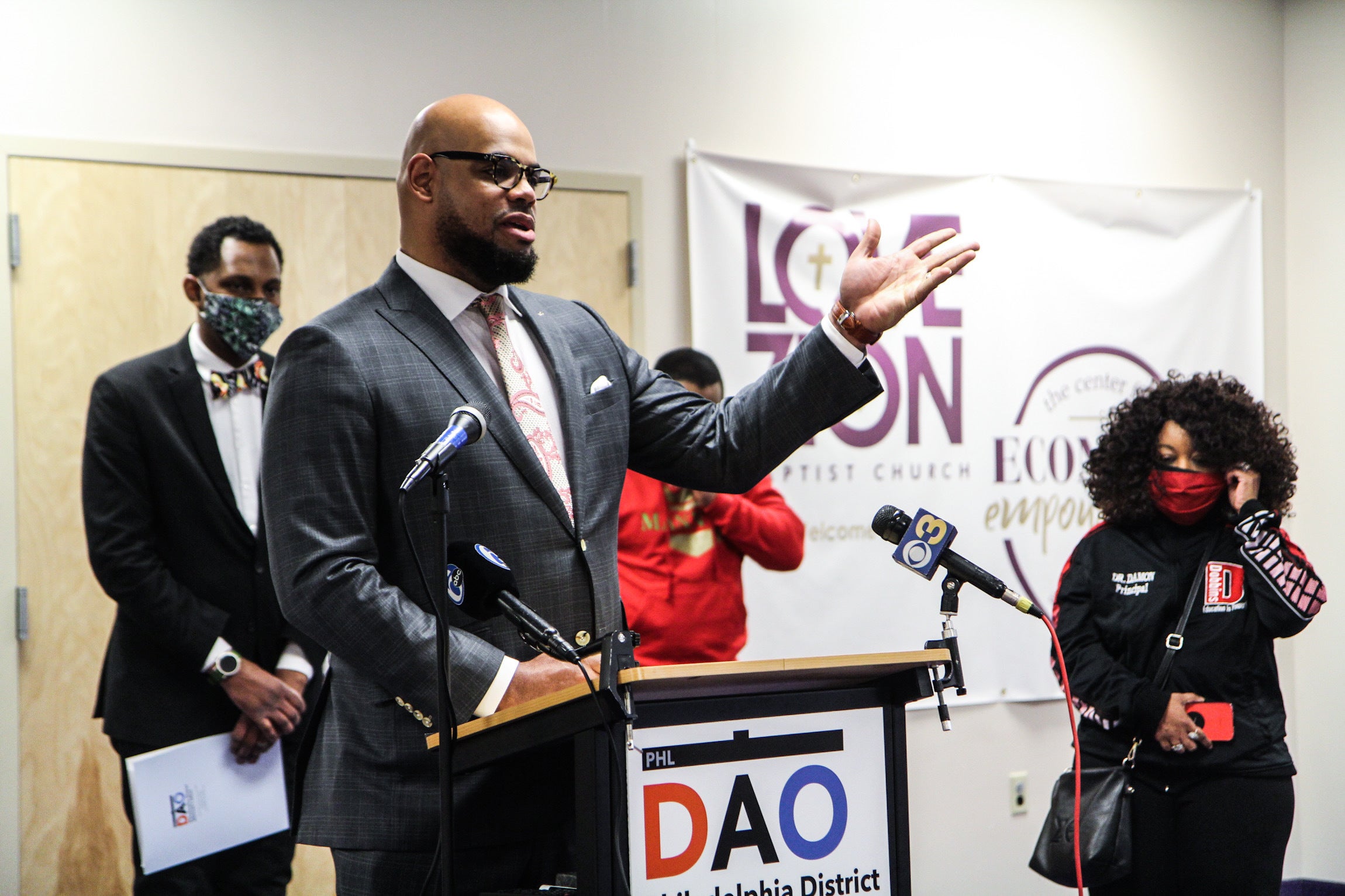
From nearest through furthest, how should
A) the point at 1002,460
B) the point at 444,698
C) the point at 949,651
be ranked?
the point at 444,698, the point at 949,651, the point at 1002,460

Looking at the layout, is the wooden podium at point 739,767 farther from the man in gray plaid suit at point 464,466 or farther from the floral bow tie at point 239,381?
the floral bow tie at point 239,381

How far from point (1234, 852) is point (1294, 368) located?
2.89 meters

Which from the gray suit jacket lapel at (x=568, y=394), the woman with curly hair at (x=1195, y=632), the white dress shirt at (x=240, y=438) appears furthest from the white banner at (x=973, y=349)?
the gray suit jacket lapel at (x=568, y=394)

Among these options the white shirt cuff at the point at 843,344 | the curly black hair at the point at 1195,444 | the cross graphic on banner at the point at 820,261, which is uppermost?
the cross graphic on banner at the point at 820,261

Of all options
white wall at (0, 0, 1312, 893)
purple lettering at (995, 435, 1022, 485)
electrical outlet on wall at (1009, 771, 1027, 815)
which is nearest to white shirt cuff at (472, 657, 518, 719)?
white wall at (0, 0, 1312, 893)

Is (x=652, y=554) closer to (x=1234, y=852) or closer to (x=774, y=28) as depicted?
Answer: (x=1234, y=852)

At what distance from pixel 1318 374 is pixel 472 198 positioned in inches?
171

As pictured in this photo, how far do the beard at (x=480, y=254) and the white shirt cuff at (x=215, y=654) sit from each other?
148 centimetres

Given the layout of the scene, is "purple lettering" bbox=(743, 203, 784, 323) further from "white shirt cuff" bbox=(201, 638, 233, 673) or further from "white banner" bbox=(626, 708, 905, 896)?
"white banner" bbox=(626, 708, 905, 896)

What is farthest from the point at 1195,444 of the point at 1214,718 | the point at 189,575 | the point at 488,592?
the point at 189,575

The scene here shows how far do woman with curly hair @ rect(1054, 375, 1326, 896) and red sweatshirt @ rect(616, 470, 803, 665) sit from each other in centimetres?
84

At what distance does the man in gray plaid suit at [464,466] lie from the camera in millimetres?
1788

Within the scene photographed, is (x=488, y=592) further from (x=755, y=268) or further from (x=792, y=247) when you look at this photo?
(x=792, y=247)

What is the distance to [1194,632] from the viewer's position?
3137 mm
